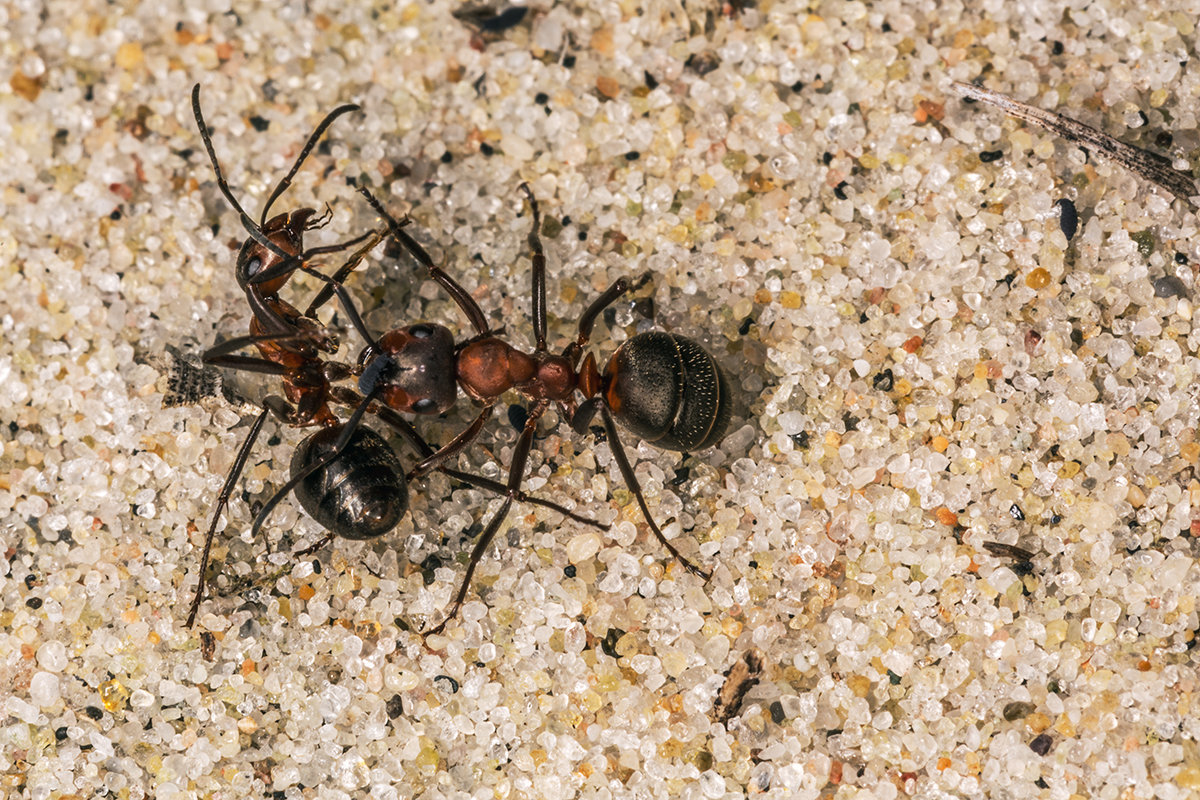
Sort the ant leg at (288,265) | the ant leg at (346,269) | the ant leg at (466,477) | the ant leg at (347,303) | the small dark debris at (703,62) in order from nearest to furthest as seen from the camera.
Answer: the ant leg at (347,303)
the ant leg at (288,265)
the ant leg at (466,477)
the ant leg at (346,269)
the small dark debris at (703,62)

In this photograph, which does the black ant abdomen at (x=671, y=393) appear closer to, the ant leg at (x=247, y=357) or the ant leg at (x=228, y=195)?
the ant leg at (x=247, y=357)

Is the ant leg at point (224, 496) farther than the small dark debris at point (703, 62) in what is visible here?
No

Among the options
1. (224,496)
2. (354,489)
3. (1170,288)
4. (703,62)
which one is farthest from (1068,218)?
(224,496)

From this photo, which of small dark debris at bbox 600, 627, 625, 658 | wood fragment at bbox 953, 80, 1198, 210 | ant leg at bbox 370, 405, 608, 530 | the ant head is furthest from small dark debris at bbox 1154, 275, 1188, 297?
the ant head

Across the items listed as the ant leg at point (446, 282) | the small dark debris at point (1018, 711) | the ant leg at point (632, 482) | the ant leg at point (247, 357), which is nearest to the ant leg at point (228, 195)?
the ant leg at point (247, 357)

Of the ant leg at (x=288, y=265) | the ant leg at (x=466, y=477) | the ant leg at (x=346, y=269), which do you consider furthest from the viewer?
the ant leg at (x=346, y=269)

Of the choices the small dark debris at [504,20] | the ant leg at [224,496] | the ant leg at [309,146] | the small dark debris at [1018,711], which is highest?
the small dark debris at [504,20]

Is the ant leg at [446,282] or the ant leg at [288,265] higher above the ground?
the ant leg at [446,282]
